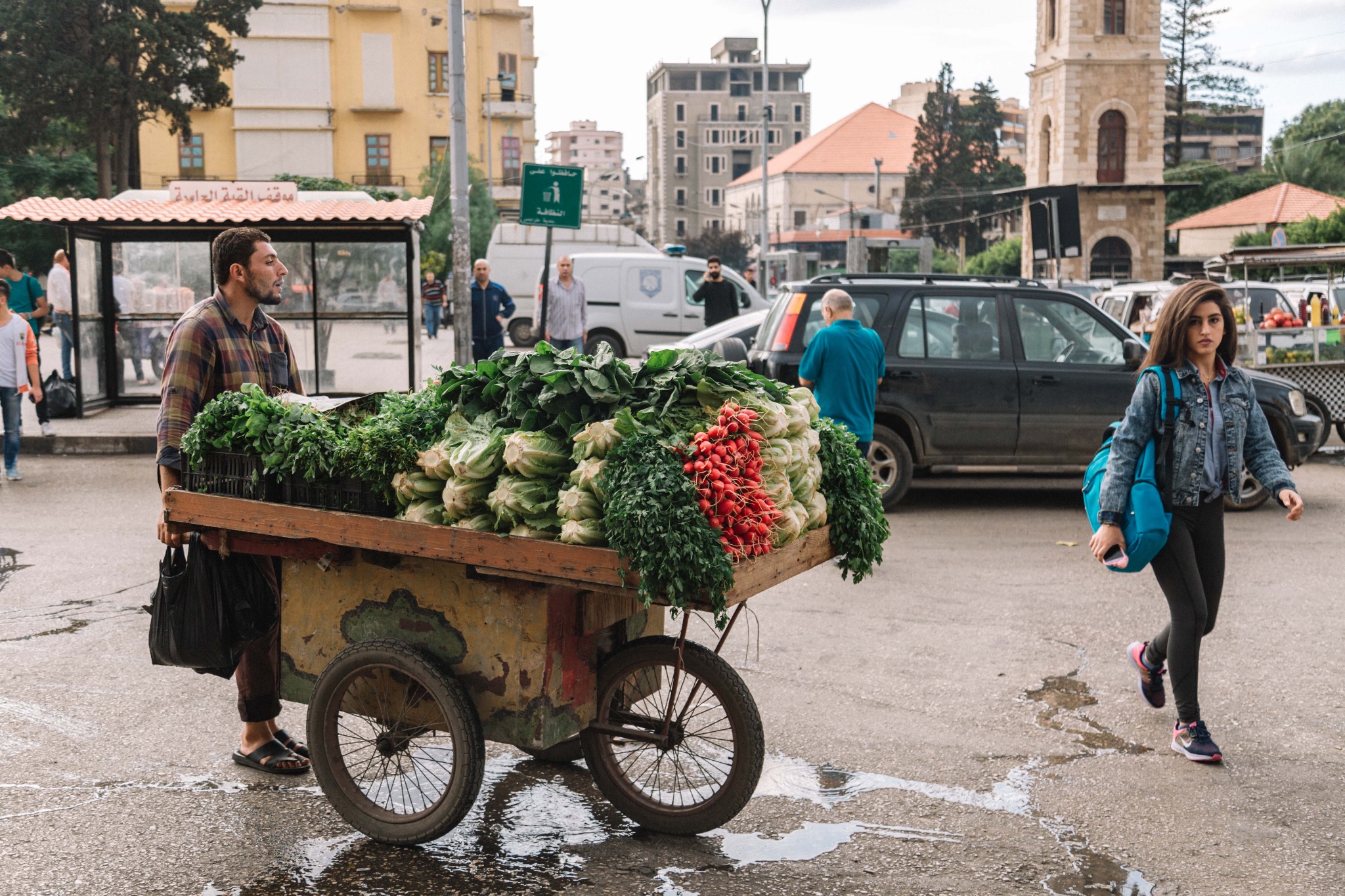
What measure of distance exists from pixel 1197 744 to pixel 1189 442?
3.79 feet

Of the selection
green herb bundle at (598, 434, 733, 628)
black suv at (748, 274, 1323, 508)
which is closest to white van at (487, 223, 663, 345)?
black suv at (748, 274, 1323, 508)

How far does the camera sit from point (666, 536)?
3.34 meters

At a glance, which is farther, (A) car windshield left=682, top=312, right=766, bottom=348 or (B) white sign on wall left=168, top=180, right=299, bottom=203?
(B) white sign on wall left=168, top=180, right=299, bottom=203

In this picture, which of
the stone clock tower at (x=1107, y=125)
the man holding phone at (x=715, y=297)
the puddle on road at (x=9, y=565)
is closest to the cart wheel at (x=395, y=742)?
the puddle on road at (x=9, y=565)

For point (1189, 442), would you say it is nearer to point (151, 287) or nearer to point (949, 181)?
point (151, 287)

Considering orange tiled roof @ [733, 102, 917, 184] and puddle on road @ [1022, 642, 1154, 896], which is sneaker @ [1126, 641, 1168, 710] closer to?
puddle on road @ [1022, 642, 1154, 896]

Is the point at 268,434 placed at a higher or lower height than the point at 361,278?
lower

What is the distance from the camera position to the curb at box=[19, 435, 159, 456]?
13.5 metres

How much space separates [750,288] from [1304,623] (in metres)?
17.4

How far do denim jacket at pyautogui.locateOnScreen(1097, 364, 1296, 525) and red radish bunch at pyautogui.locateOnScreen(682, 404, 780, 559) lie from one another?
182 centimetres

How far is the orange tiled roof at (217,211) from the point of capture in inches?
565

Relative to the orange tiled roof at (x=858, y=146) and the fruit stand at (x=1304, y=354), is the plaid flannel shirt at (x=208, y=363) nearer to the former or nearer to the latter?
the fruit stand at (x=1304, y=354)

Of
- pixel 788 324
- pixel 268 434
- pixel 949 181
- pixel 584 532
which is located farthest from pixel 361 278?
pixel 949 181

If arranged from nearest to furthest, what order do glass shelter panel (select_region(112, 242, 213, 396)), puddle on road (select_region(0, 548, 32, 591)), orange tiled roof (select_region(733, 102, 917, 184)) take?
puddle on road (select_region(0, 548, 32, 591)) → glass shelter panel (select_region(112, 242, 213, 396)) → orange tiled roof (select_region(733, 102, 917, 184))
